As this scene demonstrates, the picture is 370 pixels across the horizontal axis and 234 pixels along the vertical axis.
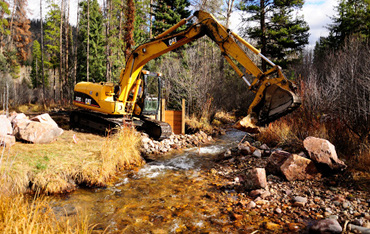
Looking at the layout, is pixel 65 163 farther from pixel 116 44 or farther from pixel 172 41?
pixel 116 44

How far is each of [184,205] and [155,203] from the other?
575 mm

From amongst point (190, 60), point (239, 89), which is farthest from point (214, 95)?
point (239, 89)

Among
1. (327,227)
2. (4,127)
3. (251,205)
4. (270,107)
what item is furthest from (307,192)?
(4,127)

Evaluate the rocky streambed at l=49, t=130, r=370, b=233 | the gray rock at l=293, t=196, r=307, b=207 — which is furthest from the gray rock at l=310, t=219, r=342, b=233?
the gray rock at l=293, t=196, r=307, b=207

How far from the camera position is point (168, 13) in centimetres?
2017

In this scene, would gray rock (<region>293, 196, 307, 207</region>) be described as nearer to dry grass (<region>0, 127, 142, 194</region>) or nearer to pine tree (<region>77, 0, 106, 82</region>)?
dry grass (<region>0, 127, 142, 194</region>)

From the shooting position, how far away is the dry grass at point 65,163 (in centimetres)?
462

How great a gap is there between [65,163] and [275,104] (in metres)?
4.79

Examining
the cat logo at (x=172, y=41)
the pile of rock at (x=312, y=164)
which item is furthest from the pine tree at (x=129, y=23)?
the pile of rock at (x=312, y=164)

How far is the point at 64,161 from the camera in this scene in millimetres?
5367

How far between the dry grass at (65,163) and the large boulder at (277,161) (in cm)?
366

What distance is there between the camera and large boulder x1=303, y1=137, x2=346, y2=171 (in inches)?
189

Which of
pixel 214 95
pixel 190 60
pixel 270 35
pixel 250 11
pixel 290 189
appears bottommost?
pixel 290 189

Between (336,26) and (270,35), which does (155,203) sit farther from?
(336,26)
